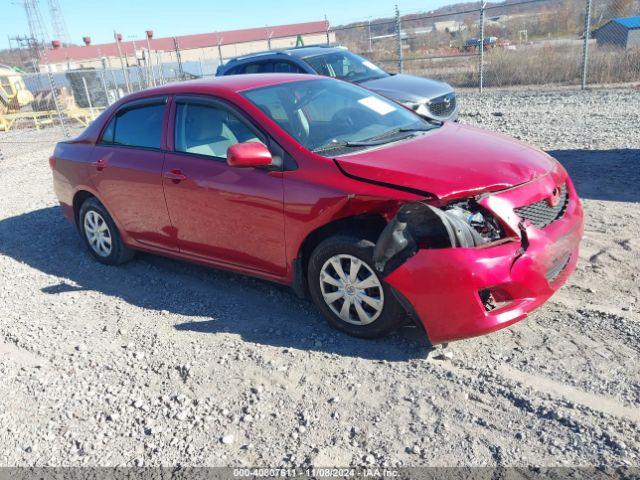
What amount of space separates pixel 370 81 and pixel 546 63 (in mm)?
8366

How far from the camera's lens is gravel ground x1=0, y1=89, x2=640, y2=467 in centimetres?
289

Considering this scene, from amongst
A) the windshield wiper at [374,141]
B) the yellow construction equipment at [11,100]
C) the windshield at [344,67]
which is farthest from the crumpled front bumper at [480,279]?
the yellow construction equipment at [11,100]

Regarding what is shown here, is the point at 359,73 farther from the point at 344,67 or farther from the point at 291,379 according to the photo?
the point at 291,379

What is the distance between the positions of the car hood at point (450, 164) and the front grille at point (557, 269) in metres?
0.56

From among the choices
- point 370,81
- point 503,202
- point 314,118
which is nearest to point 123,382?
point 314,118

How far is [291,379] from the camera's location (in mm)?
3510

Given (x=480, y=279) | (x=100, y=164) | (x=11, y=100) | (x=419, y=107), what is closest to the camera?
(x=480, y=279)

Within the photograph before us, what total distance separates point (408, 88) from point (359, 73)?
147 cm

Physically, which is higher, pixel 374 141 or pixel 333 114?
pixel 333 114

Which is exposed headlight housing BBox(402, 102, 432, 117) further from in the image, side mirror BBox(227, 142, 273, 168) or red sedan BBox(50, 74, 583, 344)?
side mirror BBox(227, 142, 273, 168)

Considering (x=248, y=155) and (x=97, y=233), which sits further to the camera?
(x=97, y=233)

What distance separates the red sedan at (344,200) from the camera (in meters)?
3.30

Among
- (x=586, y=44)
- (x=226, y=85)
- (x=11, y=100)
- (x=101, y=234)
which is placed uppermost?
(x=226, y=85)

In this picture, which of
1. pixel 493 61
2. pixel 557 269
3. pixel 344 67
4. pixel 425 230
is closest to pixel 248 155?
pixel 425 230
